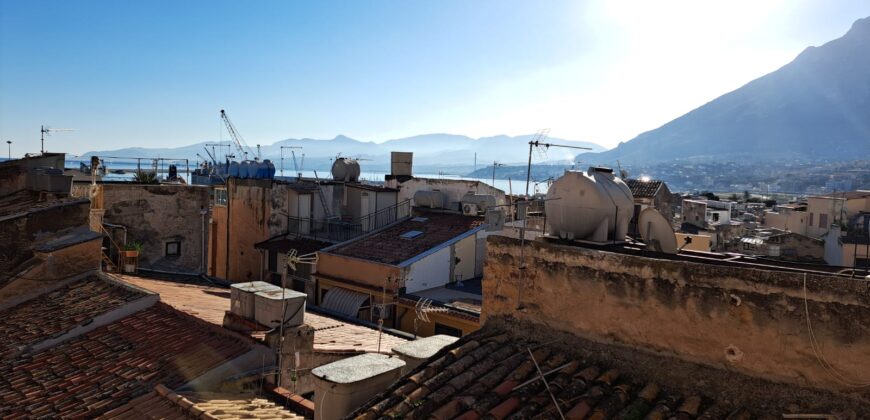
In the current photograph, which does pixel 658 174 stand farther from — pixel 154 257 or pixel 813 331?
pixel 813 331

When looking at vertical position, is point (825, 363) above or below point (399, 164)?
below

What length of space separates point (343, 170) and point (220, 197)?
6.33 meters

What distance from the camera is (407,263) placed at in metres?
22.9

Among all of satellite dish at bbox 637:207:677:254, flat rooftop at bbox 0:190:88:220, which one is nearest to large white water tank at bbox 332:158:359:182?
flat rooftop at bbox 0:190:88:220

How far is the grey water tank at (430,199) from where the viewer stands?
→ 28688mm

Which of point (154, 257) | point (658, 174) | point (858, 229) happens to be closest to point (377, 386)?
point (154, 257)

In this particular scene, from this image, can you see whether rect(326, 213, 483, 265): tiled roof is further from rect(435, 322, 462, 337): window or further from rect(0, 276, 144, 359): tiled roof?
rect(0, 276, 144, 359): tiled roof

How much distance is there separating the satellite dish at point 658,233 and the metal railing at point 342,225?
22.2 meters

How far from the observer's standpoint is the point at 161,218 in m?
26.7

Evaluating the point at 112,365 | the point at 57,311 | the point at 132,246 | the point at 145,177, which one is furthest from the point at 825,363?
the point at 145,177

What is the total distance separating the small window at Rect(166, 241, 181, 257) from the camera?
27.0 m

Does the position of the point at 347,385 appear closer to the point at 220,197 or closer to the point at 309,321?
the point at 309,321

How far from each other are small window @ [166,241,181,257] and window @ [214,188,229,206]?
4.37m

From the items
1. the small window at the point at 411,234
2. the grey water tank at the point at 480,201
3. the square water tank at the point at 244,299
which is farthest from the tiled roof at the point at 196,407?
the grey water tank at the point at 480,201
